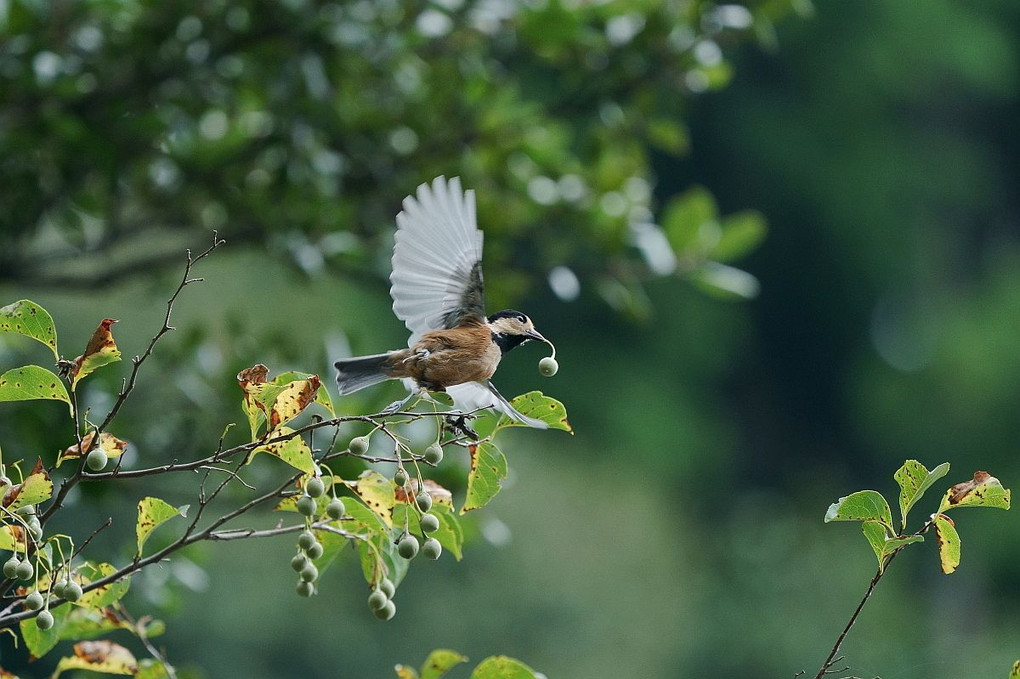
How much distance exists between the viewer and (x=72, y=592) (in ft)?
2.82

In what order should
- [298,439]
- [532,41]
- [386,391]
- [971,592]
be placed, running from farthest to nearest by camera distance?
[971,592] < [532,41] < [386,391] < [298,439]

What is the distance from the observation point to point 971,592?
905cm

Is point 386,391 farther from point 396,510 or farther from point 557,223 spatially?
point 396,510

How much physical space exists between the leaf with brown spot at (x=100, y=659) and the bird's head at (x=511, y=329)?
0.42 m

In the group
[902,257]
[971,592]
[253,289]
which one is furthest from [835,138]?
[253,289]

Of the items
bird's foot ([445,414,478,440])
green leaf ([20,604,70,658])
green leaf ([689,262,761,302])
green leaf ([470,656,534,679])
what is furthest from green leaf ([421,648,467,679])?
green leaf ([689,262,761,302])

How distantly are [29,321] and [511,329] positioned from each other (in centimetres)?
49

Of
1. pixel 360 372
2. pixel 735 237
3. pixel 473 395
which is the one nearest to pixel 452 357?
pixel 473 395

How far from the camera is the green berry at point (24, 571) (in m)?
0.86

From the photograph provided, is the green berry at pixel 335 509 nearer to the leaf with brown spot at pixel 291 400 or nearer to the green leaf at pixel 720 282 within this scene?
the leaf with brown spot at pixel 291 400

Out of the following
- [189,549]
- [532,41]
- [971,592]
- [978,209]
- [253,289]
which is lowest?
[971,592]

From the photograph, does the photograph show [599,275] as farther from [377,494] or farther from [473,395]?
[377,494]

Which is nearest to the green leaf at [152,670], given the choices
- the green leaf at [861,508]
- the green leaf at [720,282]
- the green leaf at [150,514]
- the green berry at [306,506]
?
the green leaf at [150,514]

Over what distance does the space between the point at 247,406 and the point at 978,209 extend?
11128mm
